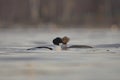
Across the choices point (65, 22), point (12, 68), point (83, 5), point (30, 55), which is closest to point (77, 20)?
point (65, 22)

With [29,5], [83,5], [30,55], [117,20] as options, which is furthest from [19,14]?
[30,55]

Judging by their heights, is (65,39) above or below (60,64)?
above

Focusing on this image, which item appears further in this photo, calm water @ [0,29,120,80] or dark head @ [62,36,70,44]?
dark head @ [62,36,70,44]

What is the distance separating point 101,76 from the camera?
28.0 ft

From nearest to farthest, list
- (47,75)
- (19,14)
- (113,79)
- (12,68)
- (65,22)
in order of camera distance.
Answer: (113,79)
(47,75)
(12,68)
(65,22)
(19,14)

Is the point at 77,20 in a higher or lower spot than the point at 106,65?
higher

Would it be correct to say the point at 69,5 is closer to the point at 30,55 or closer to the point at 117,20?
the point at 117,20

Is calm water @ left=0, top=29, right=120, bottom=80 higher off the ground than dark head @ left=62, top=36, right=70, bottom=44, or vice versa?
dark head @ left=62, top=36, right=70, bottom=44

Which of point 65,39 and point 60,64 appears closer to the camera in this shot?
point 60,64

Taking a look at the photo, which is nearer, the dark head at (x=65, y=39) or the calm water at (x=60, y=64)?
the calm water at (x=60, y=64)

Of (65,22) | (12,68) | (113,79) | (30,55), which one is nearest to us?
(113,79)

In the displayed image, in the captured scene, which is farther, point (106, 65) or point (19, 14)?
point (19, 14)

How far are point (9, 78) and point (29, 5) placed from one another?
38899 mm

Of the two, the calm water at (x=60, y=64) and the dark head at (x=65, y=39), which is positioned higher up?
the dark head at (x=65, y=39)
